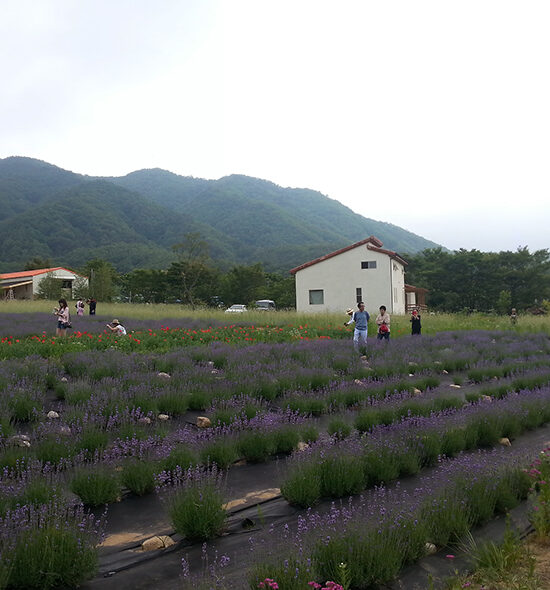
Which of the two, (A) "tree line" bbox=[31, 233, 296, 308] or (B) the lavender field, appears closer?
(B) the lavender field

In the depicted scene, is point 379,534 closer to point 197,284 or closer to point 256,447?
point 256,447

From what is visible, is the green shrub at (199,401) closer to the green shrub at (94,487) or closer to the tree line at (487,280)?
the green shrub at (94,487)

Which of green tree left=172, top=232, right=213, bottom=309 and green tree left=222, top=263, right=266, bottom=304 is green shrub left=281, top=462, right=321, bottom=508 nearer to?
green tree left=172, top=232, right=213, bottom=309

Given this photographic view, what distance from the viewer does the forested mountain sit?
346 ft

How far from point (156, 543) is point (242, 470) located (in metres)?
1.73

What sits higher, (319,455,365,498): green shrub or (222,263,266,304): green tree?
(222,263,266,304): green tree

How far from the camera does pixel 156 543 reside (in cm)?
361

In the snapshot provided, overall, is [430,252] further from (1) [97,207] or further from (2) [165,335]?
(1) [97,207]

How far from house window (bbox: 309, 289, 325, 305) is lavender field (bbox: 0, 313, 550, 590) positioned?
30.0 metres

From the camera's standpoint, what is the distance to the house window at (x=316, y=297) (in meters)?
40.0

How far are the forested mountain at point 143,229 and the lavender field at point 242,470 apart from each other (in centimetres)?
8339

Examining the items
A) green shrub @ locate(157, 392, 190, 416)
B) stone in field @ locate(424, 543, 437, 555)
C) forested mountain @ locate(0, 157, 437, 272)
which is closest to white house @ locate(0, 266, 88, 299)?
forested mountain @ locate(0, 157, 437, 272)

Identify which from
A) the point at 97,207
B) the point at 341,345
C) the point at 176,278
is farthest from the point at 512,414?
the point at 97,207

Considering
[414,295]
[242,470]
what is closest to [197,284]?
[414,295]
